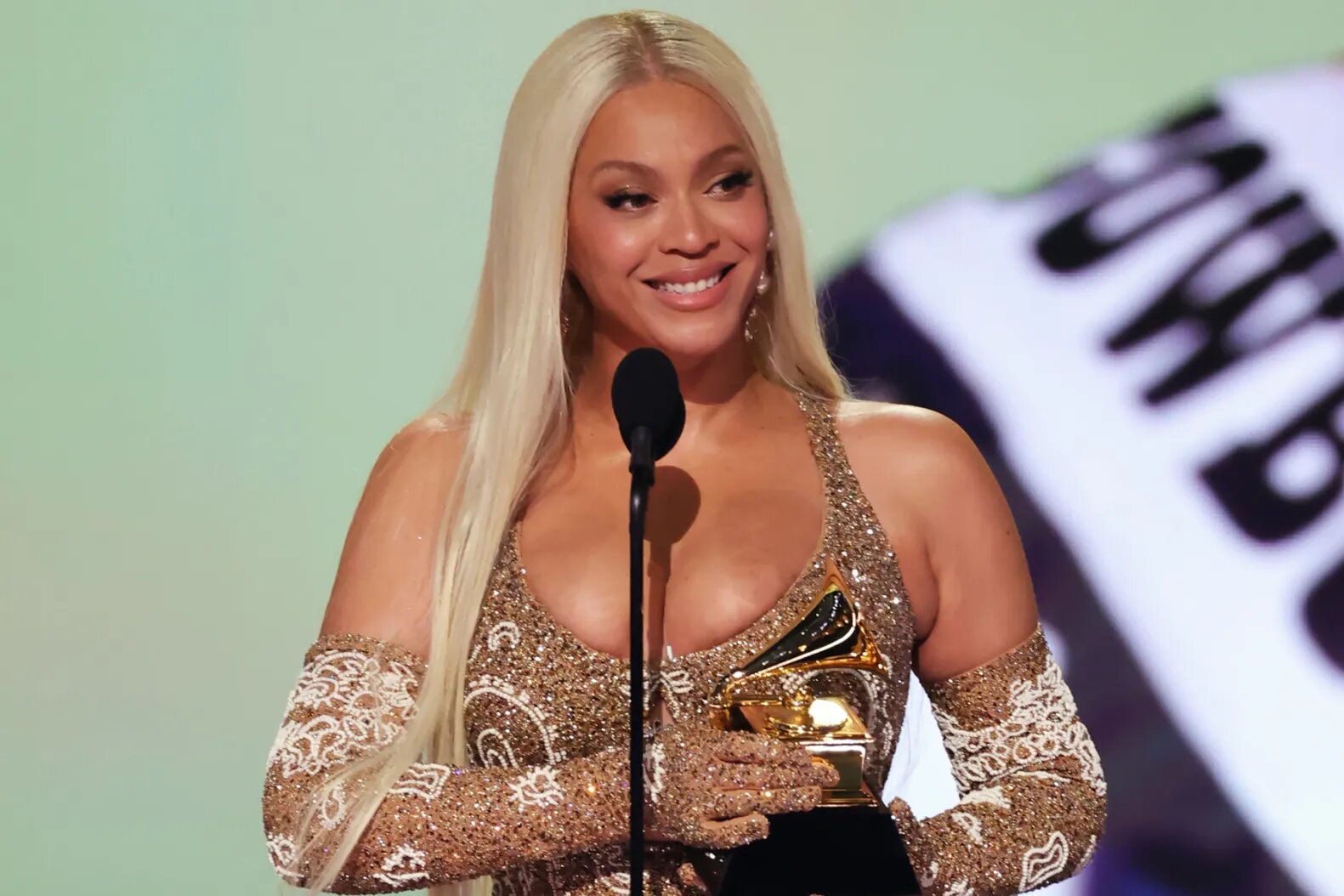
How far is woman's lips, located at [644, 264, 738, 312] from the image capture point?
1595 millimetres

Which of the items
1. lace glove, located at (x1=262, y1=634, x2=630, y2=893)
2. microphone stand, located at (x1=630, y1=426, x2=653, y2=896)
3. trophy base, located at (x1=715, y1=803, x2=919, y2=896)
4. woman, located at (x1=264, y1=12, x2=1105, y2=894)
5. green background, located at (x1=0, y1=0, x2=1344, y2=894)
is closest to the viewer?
microphone stand, located at (x1=630, y1=426, x2=653, y2=896)

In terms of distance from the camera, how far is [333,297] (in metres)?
2.15

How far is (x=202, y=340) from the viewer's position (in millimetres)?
2146

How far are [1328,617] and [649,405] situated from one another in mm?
1357

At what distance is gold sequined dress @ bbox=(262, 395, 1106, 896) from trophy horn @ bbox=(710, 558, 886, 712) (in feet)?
0.14

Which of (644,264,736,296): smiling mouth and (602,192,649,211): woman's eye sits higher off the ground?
(602,192,649,211): woman's eye

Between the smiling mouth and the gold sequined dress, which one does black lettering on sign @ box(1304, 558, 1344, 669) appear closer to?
the gold sequined dress

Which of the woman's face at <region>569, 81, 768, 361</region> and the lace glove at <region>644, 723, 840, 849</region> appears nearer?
the lace glove at <region>644, 723, 840, 849</region>

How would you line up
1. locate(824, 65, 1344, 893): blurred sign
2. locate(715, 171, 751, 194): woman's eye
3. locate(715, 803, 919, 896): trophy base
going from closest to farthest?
locate(715, 803, 919, 896): trophy base
locate(715, 171, 751, 194): woman's eye
locate(824, 65, 1344, 893): blurred sign

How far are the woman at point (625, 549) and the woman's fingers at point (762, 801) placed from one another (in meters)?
0.15

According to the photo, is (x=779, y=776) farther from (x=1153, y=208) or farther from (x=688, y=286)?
(x=1153, y=208)

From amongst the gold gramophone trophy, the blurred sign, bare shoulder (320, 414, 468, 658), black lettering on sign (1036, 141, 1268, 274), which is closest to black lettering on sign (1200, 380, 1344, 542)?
the blurred sign

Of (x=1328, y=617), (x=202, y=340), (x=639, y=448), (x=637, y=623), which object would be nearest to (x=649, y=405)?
(x=639, y=448)

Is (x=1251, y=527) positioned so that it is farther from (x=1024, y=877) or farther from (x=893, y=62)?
(x=1024, y=877)
